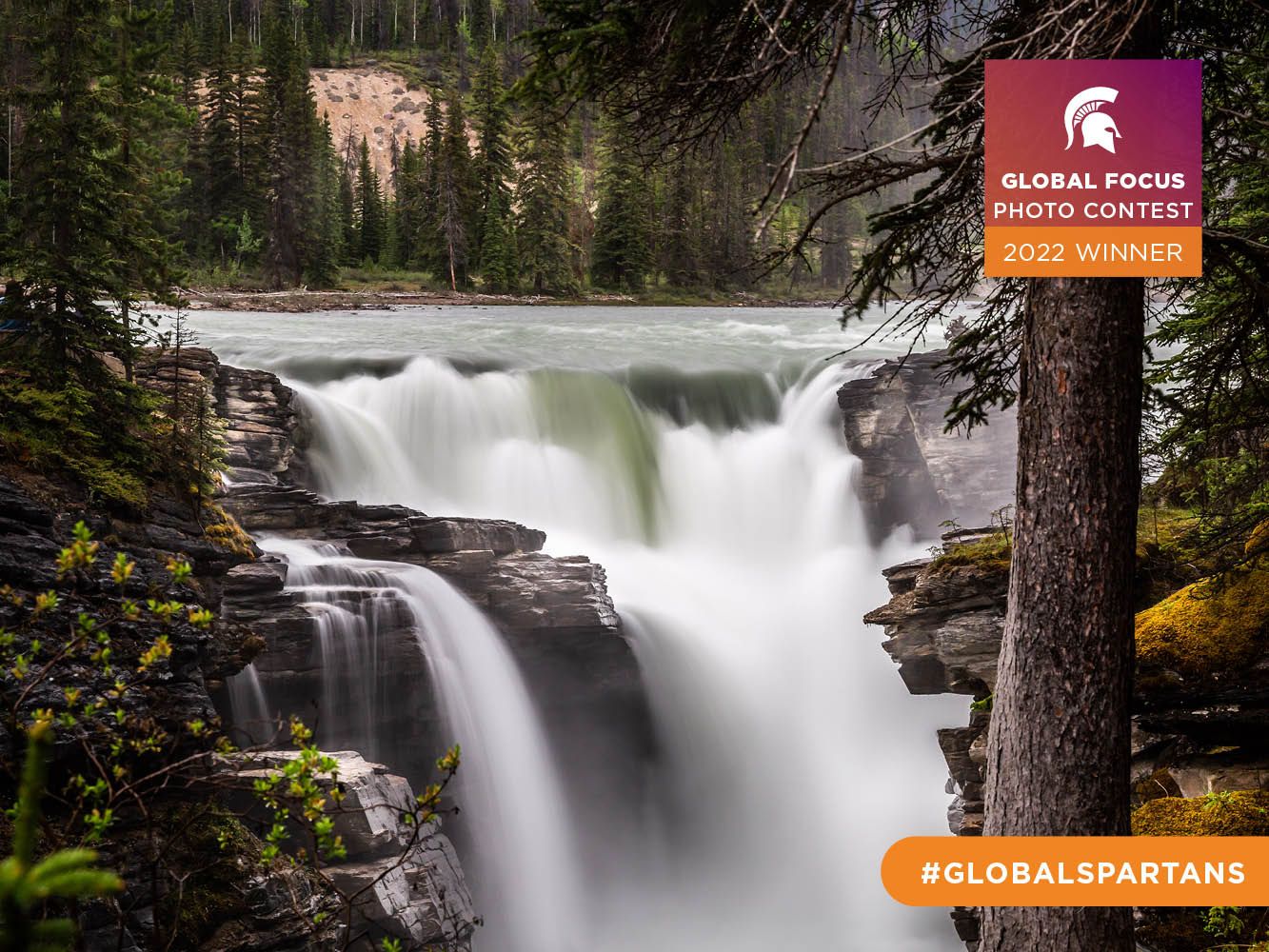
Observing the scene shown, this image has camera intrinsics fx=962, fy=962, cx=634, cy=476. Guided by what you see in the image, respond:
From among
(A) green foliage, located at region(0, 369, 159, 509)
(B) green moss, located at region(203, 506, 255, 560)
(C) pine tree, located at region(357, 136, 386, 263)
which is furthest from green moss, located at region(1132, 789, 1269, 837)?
(C) pine tree, located at region(357, 136, 386, 263)

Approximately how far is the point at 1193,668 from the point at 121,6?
1613 cm

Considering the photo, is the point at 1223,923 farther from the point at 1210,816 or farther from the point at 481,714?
the point at 481,714

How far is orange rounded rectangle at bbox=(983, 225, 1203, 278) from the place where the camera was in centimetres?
424

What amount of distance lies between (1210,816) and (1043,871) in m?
1.90

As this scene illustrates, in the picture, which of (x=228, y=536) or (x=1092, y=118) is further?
(x=228, y=536)

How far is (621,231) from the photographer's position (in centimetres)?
4984

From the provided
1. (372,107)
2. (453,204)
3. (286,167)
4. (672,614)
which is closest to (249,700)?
(672,614)

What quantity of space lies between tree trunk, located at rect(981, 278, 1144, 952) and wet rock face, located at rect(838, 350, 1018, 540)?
14270 mm

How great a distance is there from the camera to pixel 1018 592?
4.51 meters

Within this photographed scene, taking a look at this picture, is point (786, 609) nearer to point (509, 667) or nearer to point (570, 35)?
point (509, 667)

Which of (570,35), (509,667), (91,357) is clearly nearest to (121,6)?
(91,357)

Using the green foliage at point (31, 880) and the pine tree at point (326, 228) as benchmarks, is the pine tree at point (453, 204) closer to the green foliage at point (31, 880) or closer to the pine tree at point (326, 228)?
the pine tree at point (326, 228)

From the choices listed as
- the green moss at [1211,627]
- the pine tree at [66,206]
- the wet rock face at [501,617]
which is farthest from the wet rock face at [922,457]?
the pine tree at [66,206]

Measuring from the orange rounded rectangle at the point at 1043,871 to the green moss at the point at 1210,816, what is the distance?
2.08 ft
